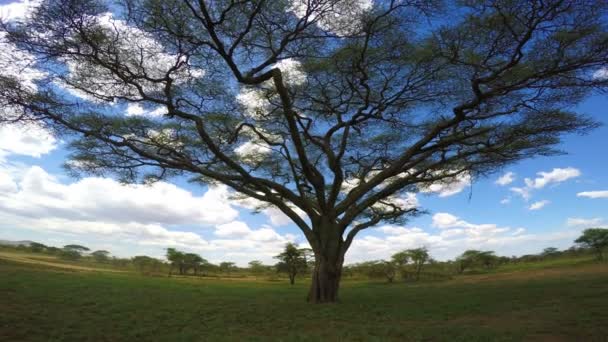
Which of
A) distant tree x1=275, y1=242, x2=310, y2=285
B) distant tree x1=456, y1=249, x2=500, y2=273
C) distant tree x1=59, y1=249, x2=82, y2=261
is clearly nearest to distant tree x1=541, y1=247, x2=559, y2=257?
distant tree x1=456, y1=249, x2=500, y2=273

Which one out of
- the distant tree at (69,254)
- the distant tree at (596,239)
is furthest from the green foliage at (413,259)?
the distant tree at (69,254)

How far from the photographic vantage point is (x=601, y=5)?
23.8ft

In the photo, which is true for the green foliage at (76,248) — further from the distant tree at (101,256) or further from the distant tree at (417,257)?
the distant tree at (417,257)

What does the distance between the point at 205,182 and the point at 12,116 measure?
6.59 metres

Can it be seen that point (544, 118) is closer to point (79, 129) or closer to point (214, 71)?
point (214, 71)

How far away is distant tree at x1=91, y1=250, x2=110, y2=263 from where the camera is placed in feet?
158

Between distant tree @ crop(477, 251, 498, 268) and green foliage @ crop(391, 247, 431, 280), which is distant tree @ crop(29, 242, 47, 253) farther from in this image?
distant tree @ crop(477, 251, 498, 268)

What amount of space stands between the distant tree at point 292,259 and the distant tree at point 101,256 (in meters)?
29.6

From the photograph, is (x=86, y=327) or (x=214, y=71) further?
(x=214, y=71)

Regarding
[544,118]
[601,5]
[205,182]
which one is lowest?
[205,182]

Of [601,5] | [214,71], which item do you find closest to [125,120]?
[214,71]

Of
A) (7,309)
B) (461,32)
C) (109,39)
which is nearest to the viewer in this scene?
(7,309)

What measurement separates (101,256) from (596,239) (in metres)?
55.6

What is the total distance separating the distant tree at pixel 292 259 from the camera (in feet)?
102
